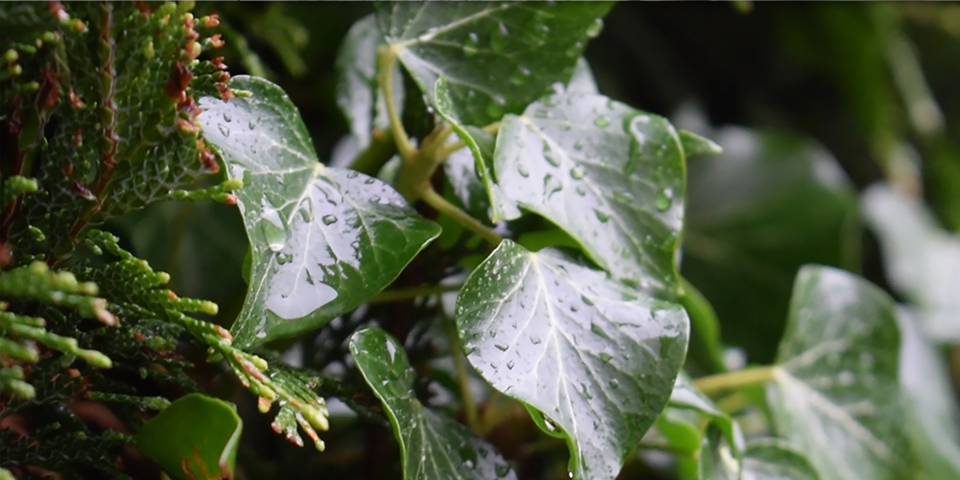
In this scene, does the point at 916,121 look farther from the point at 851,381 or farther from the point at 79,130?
the point at 79,130

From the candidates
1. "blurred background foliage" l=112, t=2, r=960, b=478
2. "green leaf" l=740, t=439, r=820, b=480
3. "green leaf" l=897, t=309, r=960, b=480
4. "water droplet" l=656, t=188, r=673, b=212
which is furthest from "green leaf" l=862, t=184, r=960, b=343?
"water droplet" l=656, t=188, r=673, b=212

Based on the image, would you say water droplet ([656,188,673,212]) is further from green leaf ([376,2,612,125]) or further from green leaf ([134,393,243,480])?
green leaf ([134,393,243,480])

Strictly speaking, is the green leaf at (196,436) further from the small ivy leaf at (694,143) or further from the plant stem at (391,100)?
the small ivy leaf at (694,143)

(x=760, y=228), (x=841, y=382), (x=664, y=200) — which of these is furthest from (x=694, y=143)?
(x=760, y=228)

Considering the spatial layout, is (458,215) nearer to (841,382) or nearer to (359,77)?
(359,77)

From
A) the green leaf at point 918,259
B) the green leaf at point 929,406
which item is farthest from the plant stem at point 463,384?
the green leaf at point 918,259

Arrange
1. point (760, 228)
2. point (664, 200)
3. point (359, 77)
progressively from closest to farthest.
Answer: point (664, 200) → point (359, 77) → point (760, 228)

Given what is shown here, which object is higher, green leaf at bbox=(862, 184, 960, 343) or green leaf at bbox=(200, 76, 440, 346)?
green leaf at bbox=(200, 76, 440, 346)
